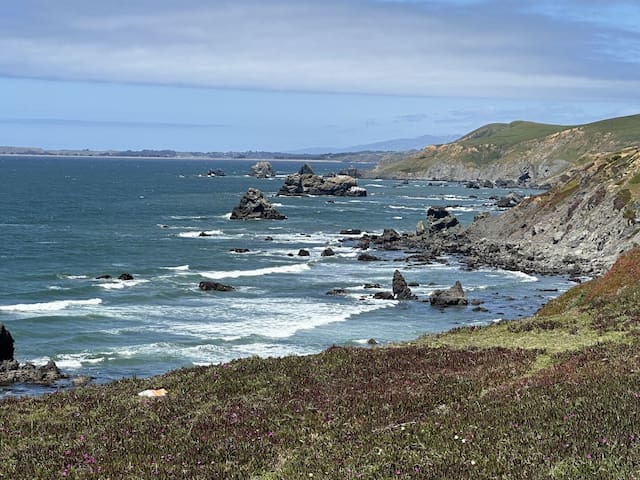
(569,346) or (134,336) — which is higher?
(569,346)

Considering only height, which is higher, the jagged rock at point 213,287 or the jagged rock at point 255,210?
the jagged rock at point 255,210

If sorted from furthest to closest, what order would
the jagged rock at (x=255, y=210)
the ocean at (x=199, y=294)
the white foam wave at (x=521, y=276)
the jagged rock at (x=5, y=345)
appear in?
1. the jagged rock at (x=255, y=210)
2. the white foam wave at (x=521, y=276)
3. the ocean at (x=199, y=294)
4. the jagged rock at (x=5, y=345)

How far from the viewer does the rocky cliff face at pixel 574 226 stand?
273 ft

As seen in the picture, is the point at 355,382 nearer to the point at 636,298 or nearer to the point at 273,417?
the point at 273,417

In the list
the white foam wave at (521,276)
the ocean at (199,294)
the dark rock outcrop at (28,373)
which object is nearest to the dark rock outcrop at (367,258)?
the ocean at (199,294)

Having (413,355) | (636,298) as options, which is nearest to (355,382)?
(413,355)

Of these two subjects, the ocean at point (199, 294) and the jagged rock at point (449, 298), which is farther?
the jagged rock at point (449, 298)

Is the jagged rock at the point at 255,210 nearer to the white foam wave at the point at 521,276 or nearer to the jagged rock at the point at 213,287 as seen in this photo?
the white foam wave at the point at 521,276

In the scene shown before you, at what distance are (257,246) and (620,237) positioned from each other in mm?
45761

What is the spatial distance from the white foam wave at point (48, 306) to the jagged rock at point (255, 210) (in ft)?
256

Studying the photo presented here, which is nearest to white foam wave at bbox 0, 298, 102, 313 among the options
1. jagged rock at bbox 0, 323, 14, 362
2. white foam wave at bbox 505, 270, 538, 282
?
jagged rock at bbox 0, 323, 14, 362

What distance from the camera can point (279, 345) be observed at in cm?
4725

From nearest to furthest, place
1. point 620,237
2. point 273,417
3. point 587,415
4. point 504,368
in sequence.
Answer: point 587,415
point 273,417
point 504,368
point 620,237

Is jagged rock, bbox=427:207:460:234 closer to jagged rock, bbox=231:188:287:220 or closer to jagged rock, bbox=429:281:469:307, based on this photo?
jagged rock, bbox=231:188:287:220
